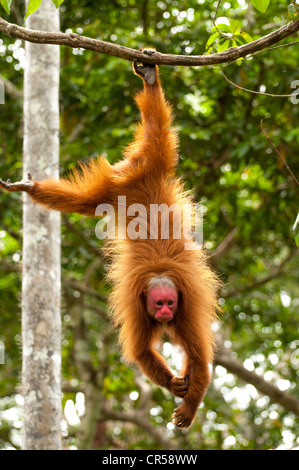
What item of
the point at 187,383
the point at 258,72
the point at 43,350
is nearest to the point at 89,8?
the point at 258,72

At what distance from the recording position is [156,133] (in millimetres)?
4961

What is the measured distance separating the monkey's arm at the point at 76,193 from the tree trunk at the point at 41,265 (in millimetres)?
715

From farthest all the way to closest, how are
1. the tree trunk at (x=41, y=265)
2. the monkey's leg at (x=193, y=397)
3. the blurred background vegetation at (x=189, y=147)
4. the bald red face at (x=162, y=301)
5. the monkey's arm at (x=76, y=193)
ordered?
the blurred background vegetation at (x=189, y=147)
the tree trunk at (x=41, y=265)
the monkey's arm at (x=76, y=193)
the monkey's leg at (x=193, y=397)
the bald red face at (x=162, y=301)

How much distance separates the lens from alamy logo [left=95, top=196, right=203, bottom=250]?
468 cm

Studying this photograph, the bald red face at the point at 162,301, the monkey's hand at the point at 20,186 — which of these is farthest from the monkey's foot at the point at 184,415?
the monkey's hand at the point at 20,186

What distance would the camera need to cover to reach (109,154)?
23.6 ft

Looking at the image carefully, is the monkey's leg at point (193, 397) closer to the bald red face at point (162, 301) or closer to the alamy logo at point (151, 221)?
the bald red face at point (162, 301)

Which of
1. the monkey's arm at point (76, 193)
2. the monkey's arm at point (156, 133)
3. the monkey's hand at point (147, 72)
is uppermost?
the monkey's hand at point (147, 72)

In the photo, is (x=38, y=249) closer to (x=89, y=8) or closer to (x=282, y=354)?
(x=89, y=8)

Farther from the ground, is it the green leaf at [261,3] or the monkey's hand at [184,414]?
the green leaf at [261,3]

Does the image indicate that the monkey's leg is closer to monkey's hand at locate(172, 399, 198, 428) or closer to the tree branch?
monkey's hand at locate(172, 399, 198, 428)

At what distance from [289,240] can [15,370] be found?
230 inches

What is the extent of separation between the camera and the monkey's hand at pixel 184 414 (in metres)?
4.47

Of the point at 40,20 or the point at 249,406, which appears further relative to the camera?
the point at 249,406
